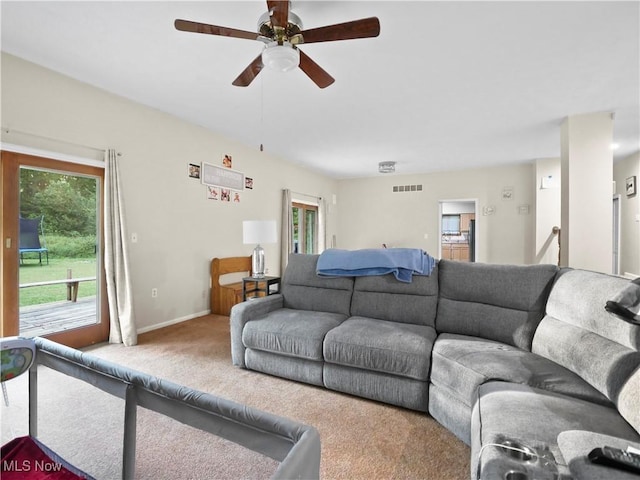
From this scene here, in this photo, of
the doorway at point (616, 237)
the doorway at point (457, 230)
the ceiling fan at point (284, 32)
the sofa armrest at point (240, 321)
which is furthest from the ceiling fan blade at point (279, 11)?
the doorway at point (457, 230)

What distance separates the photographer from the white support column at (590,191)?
3.69m

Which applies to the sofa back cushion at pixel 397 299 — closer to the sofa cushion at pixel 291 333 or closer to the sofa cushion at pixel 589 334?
the sofa cushion at pixel 291 333

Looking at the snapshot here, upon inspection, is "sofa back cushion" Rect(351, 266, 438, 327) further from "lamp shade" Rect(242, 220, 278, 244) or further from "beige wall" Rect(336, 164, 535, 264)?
"beige wall" Rect(336, 164, 535, 264)

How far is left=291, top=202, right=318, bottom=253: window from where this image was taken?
680cm

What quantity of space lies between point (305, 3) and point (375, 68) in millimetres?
964

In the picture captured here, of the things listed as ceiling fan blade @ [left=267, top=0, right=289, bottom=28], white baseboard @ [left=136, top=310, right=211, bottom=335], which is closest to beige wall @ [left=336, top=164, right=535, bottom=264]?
white baseboard @ [left=136, top=310, right=211, bottom=335]

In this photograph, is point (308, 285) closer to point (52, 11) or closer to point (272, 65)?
point (272, 65)

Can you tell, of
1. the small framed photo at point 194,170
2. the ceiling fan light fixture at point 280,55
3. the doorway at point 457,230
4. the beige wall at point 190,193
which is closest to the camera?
the ceiling fan light fixture at point 280,55

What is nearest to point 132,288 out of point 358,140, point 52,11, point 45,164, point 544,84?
point 45,164

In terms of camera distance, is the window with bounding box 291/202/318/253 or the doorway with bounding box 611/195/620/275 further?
the window with bounding box 291/202/318/253

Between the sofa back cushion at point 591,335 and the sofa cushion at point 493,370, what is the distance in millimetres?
65

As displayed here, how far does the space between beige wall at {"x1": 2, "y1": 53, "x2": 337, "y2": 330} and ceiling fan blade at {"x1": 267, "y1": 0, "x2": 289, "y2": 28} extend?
7.71ft

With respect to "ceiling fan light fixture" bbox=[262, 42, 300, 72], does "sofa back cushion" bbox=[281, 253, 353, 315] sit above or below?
below

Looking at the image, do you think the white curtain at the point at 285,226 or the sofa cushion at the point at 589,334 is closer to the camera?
the sofa cushion at the point at 589,334
